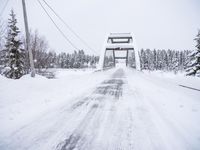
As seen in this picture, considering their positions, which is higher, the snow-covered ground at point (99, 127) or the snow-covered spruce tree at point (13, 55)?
the snow-covered spruce tree at point (13, 55)

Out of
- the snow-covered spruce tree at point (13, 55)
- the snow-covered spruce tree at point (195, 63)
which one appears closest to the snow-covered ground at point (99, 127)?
the snow-covered spruce tree at point (13, 55)

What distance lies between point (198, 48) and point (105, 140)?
25840mm

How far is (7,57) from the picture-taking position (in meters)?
23.6

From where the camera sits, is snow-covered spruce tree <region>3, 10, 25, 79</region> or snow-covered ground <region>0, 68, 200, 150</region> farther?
snow-covered spruce tree <region>3, 10, 25, 79</region>

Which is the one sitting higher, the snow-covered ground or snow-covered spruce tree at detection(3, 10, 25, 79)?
snow-covered spruce tree at detection(3, 10, 25, 79)

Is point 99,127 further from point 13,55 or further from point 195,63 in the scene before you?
point 195,63

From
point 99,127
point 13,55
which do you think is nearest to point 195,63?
point 99,127

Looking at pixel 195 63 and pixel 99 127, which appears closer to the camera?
pixel 99 127

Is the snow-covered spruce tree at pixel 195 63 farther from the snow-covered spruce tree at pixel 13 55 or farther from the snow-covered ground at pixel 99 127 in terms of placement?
the snow-covered spruce tree at pixel 13 55

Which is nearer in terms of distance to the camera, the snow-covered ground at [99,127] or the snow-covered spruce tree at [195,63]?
the snow-covered ground at [99,127]

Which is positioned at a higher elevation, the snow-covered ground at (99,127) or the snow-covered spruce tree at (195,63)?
the snow-covered spruce tree at (195,63)

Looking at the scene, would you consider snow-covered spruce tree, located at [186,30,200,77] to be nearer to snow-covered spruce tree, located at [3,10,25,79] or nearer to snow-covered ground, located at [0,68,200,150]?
snow-covered ground, located at [0,68,200,150]

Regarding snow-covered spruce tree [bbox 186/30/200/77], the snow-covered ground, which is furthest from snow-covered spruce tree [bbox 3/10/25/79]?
snow-covered spruce tree [bbox 186/30/200/77]

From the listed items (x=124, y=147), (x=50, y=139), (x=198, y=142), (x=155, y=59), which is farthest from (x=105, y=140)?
(x=155, y=59)
